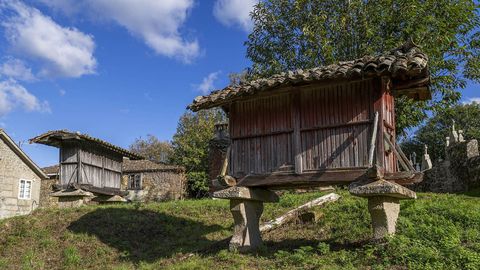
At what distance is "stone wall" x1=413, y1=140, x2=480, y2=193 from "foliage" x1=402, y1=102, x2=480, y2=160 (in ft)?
77.0

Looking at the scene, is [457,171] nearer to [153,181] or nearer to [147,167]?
[153,181]

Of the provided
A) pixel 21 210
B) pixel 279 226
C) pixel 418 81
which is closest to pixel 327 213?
pixel 279 226

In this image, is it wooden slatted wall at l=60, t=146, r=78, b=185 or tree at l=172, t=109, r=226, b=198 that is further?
tree at l=172, t=109, r=226, b=198

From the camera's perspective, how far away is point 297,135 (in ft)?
30.8

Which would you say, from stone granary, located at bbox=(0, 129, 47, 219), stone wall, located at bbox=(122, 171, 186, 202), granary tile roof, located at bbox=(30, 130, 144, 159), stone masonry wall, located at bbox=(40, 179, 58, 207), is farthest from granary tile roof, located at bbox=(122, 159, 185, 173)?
granary tile roof, located at bbox=(30, 130, 144, 159)

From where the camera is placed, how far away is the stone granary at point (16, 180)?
2625cm

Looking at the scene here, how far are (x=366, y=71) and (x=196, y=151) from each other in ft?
90.2

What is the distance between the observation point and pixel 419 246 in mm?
7969

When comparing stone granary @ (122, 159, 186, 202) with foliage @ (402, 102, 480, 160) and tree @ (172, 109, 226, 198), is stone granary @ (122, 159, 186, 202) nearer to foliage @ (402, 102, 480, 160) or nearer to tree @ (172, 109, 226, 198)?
tree @ (172, 109, 226, 198)

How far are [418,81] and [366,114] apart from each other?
1248 mm

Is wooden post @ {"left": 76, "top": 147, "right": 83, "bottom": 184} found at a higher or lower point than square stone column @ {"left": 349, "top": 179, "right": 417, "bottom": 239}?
higher

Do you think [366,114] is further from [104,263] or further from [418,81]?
[104,263]

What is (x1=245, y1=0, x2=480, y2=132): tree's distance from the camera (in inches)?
582

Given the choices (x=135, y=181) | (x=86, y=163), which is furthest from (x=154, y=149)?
(x=86, y=163)
